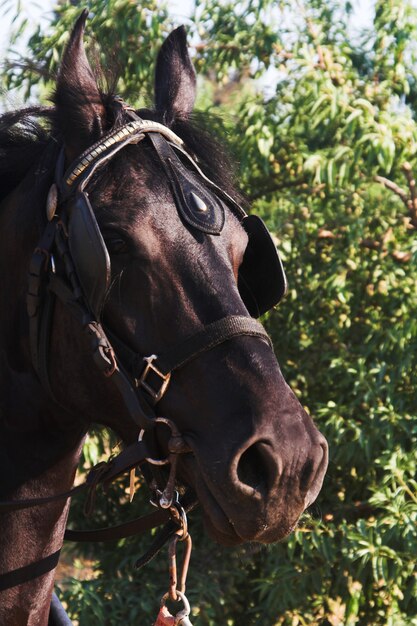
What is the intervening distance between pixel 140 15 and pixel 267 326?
1643mm

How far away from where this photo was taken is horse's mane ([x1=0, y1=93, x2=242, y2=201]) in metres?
2.35

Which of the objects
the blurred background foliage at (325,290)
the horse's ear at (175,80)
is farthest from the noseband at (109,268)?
the blurred background foliage at (325,290)

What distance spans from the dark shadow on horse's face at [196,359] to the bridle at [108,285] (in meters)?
0.02

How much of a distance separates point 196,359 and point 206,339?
0.05m

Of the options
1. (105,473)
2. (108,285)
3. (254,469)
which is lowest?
(105,473)

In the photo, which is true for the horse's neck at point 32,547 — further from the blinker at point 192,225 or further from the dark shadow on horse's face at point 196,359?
the blinker at point 192,225

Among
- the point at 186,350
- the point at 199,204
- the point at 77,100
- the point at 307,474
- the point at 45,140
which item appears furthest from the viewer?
the point at 45,140

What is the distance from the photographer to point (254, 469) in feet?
6.08

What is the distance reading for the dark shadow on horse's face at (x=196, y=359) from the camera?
1822mm

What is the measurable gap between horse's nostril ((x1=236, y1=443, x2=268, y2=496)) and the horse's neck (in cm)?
61

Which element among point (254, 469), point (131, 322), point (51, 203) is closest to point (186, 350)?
point (131, 322)

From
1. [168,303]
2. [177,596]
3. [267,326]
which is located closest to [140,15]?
[267,326]

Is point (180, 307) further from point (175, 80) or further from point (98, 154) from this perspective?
point (175, 80)

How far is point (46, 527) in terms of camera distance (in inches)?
89.5
